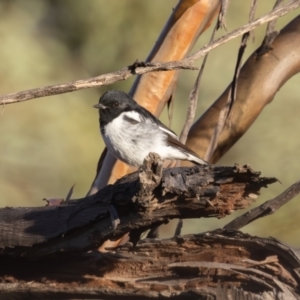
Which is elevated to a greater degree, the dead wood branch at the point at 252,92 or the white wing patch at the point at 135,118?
the dead wood branch at the point at 252,92

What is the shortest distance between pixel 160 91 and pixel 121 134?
22.1 inches

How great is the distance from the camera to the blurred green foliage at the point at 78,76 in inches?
295

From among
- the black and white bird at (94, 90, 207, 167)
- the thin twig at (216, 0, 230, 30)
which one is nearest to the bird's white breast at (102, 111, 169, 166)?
the black and white bird at (94, 90, 207, 167)

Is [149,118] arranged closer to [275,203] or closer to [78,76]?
[275,203]

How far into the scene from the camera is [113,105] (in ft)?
16.8

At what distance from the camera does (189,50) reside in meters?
5.46

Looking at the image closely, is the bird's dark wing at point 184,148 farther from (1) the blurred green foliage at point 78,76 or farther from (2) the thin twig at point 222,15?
(1) the blurred green foliage at point 78,76

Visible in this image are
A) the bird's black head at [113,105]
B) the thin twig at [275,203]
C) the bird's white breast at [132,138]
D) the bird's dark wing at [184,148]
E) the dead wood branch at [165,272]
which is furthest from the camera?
the bird's black head at [113,105]

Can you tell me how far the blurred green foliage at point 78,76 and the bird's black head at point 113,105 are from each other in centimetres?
216

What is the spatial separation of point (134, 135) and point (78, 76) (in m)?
2.70

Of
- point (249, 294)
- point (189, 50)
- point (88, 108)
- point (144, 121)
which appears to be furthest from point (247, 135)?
point (249, 294)

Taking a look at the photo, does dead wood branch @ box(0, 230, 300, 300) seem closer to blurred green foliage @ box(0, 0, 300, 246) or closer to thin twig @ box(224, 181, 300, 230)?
thin twig @ box(224, 181, 300, 230)

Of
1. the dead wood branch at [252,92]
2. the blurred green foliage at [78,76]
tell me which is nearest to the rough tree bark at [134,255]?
the dead wood branch at [252,92]

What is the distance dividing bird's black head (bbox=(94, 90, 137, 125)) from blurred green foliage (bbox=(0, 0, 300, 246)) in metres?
2.16
